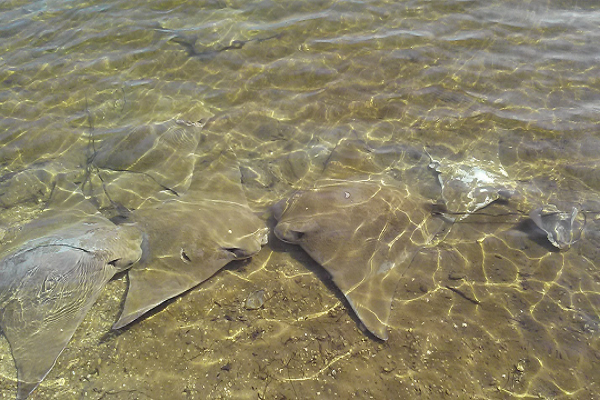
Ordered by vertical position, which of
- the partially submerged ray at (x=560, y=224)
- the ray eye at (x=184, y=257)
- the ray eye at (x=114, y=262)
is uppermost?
the ray eye at (x=114, y=262)

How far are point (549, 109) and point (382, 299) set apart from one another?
5.52 meters

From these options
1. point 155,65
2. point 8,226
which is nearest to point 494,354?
point 8,226

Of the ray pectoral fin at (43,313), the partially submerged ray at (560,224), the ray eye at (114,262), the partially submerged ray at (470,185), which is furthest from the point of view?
the partially submerged ray at (470,185)

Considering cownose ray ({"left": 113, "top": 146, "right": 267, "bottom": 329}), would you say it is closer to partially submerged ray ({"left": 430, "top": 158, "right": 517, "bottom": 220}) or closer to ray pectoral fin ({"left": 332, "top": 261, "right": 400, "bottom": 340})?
ray pectoral fin ({"left": 332, "top": 261, "right": 400, "bottom": 340})

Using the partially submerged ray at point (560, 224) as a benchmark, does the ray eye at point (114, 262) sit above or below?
above

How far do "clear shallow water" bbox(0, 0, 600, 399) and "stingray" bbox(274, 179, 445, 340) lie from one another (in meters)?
0.28

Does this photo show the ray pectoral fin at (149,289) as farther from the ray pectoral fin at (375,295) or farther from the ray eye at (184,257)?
the ray pectoral fin at (375,295)

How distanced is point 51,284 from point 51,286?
0.02 meters

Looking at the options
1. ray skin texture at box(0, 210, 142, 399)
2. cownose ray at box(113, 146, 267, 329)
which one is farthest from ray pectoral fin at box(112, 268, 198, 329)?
ray skin texture at box(0, 210, 142, 399)

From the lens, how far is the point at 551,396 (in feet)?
13.3

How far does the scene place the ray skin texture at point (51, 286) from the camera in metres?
4.15

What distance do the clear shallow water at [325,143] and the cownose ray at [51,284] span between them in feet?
0.98

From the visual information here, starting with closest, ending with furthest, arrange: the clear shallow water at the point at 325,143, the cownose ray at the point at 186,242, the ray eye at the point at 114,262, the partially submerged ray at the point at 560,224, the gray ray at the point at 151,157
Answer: the clear shallow water at the point at 325,143 < the cownose ray at the point at 186,242 < the ray eye at the point at 114,262 < the partially submerged ray at the point at 560,224 < the gray ray at the point at 151,157

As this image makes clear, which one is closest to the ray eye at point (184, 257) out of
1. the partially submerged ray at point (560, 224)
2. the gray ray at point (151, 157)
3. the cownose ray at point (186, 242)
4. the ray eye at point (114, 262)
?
the cownose ray at point (186, 242)
